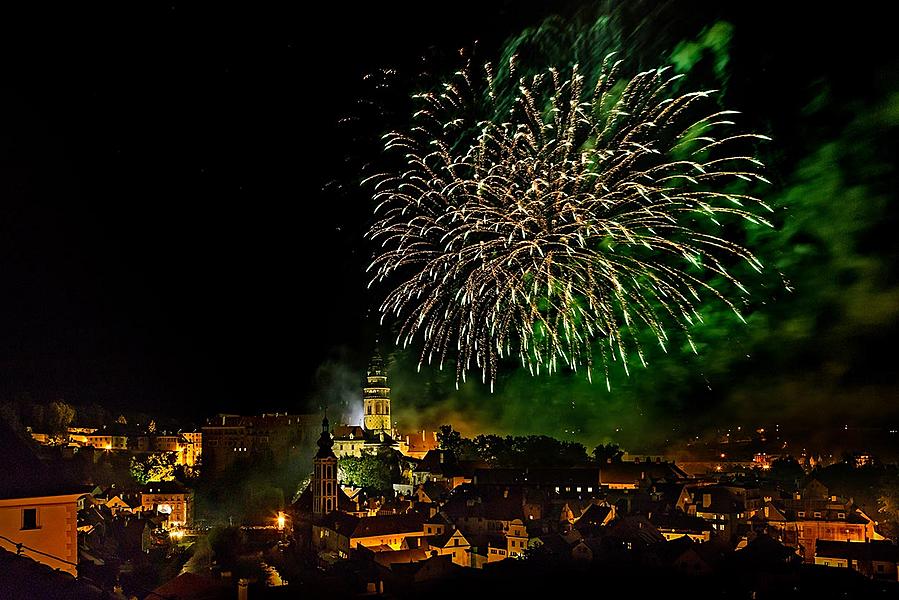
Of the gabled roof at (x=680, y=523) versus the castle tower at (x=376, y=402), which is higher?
the castle tower at (x=376, y=402)

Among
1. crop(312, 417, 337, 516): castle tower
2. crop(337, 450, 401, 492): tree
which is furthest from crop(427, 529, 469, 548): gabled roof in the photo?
crop(337, 450, 401, 492): tree

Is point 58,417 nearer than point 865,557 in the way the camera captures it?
No

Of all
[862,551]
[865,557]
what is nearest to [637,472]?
[862,551]

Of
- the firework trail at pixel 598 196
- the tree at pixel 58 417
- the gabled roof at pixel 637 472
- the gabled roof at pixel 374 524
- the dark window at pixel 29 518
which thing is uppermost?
the firework trail at pixel 598 196

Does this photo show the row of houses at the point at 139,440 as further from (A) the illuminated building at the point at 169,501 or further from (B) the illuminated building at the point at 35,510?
(B) the illuminated building at the point at 35,510

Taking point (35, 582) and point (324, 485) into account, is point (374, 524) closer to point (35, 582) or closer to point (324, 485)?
point (324, 485)

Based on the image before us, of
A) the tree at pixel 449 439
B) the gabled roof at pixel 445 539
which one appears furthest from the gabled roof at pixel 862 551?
the tree at pixel 449 439

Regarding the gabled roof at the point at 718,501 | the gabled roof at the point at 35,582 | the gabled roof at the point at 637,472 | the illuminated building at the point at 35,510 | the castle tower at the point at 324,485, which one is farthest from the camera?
the gabled roof at the point at 637,472
